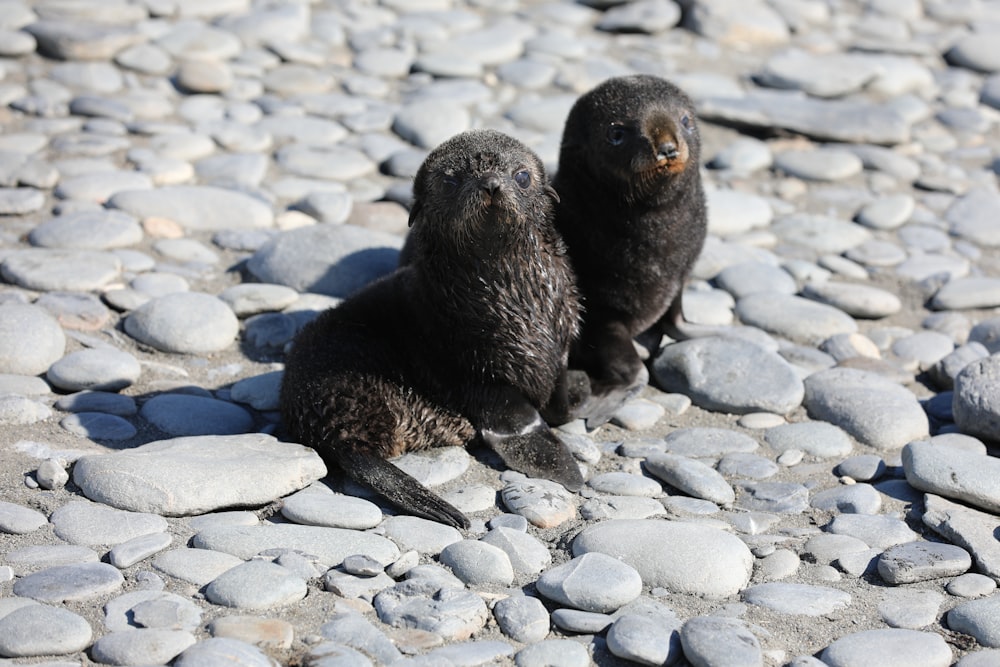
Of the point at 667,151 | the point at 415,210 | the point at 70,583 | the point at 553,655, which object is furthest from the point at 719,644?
the point at 667,151

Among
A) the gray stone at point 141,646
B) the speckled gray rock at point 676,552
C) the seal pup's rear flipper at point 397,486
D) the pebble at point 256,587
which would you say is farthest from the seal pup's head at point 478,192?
the gray stone at point 141,646

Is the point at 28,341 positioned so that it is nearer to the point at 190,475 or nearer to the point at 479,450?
the point at 190,475

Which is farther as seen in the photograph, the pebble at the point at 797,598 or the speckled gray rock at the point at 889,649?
the pebble at the point at 797,598

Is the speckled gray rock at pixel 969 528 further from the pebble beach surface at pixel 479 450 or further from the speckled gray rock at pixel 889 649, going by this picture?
the speckled gray rock at pixel 889 649

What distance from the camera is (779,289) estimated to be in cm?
810

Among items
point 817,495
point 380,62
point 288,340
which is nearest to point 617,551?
point 817,495

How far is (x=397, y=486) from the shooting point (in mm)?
5359

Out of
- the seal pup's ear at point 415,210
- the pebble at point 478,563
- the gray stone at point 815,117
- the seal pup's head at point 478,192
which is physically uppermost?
the seal pup's head at point 478,192

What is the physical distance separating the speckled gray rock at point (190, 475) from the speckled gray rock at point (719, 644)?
191cm

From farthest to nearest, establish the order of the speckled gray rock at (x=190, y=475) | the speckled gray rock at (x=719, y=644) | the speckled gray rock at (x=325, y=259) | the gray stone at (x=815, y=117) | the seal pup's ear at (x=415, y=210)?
the gray stone at (x=815, y=117) → the speckled gray rock at (x=325, y=259) → the seal pup's ear at (x=415, y=210) → the speckled gray rock at (x=190, y=475) → the speckled gray rock at (x=719, y=644)

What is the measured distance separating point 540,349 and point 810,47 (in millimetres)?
7689

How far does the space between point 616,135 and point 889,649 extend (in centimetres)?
327

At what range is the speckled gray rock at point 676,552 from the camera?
4703mm

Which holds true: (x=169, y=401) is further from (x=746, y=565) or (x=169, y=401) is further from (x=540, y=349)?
(x=746, y=565)
